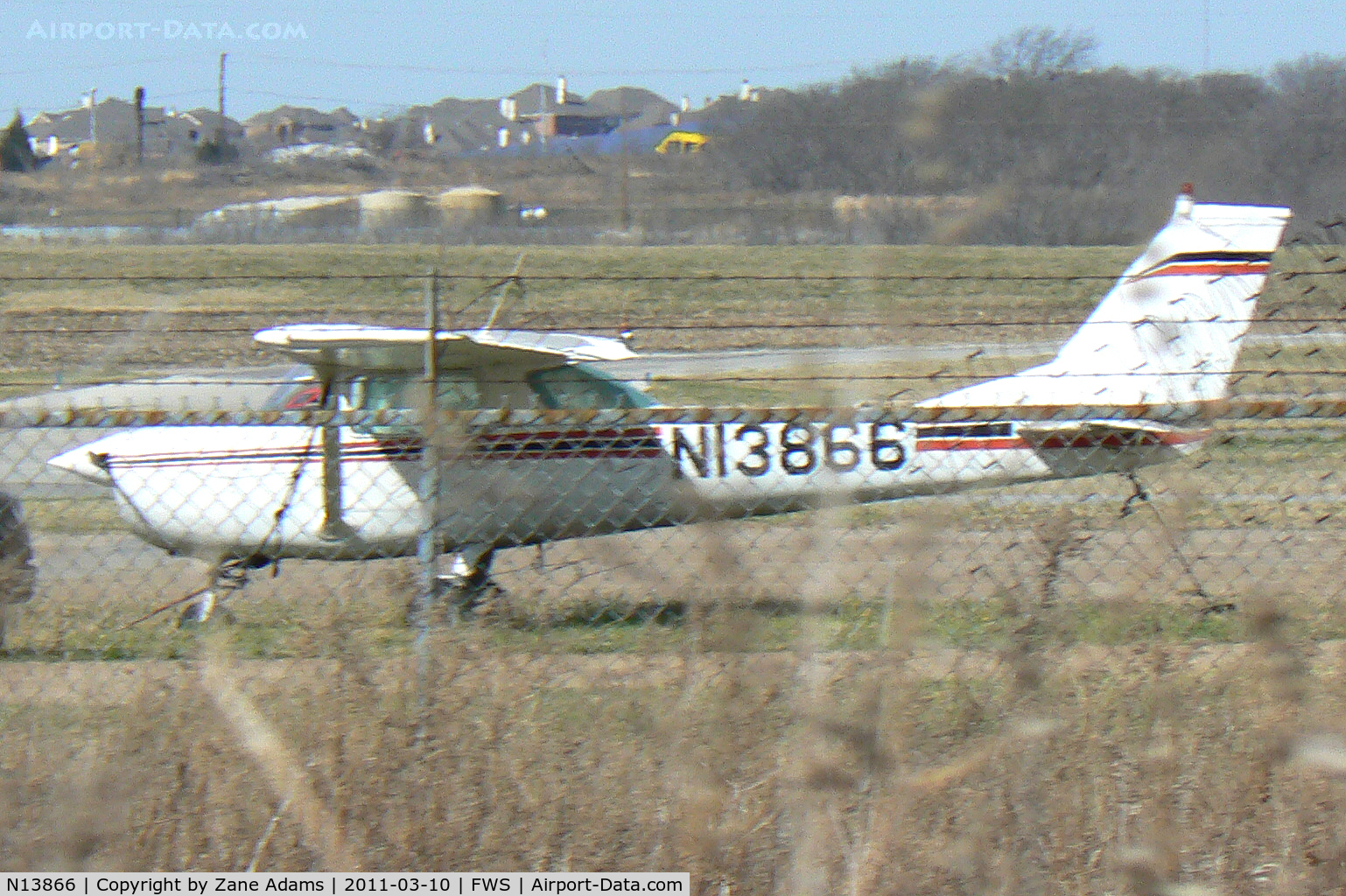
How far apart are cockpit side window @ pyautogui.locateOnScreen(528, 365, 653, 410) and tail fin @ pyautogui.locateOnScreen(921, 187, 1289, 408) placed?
1489 millimetres

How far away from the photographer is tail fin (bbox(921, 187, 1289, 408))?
626 cm

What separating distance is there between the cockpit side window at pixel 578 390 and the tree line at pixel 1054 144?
154 cm

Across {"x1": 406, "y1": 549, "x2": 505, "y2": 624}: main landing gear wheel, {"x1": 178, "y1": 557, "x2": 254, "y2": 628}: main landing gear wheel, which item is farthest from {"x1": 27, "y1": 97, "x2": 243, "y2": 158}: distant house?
{"x1": 406, "y1": 549, "x2": 505, "y2": 624}: main landing gear wheel

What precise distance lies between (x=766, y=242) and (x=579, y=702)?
4209 millimetres

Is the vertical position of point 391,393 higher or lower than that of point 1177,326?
lower

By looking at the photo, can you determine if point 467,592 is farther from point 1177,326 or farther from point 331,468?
point 1177,326

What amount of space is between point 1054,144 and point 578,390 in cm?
291

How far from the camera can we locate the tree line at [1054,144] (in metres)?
3.21

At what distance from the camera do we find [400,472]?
6.60 metres

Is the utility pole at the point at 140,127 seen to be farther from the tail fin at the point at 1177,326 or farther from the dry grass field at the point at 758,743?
the tail fin at the point at 1177,326

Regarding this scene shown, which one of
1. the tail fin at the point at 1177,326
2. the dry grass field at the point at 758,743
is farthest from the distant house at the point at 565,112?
the dry grass field at the point at 758,743

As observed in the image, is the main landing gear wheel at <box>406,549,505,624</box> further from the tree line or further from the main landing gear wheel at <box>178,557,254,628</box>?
the tree line

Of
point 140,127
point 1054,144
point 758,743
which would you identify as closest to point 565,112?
point 140,127

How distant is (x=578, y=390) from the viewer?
22.0 feet
